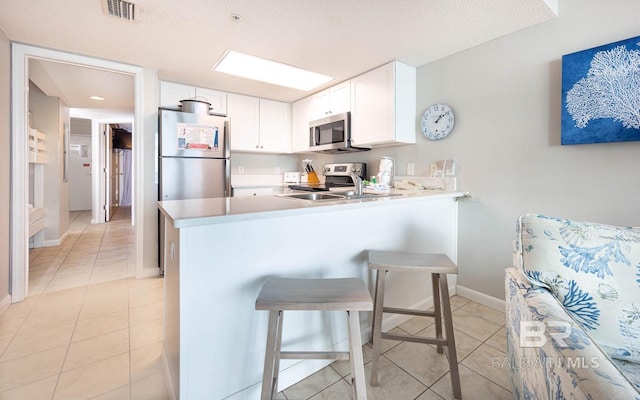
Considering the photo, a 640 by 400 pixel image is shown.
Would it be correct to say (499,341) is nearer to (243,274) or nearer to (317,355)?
(317,355)

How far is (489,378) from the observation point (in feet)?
4.84

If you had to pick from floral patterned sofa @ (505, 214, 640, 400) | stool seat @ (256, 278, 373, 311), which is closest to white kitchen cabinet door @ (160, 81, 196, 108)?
stool seat @ (256, 278, 373, 311)

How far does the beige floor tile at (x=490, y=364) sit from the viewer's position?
4.83 ft

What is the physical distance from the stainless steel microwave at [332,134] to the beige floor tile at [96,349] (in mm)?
2567

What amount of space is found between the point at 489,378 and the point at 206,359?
4.65 feet

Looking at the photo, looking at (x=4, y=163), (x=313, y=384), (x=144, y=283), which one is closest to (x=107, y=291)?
(x=144, y=283)

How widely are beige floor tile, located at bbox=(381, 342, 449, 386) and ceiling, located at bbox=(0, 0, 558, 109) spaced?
6.99 feet

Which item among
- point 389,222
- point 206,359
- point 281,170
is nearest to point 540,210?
point 389,222

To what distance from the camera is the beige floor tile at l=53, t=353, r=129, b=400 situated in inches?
53.5

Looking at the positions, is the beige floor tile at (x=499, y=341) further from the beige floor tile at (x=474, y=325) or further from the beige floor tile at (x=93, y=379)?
the beige floor tile at (x=93, y=379)

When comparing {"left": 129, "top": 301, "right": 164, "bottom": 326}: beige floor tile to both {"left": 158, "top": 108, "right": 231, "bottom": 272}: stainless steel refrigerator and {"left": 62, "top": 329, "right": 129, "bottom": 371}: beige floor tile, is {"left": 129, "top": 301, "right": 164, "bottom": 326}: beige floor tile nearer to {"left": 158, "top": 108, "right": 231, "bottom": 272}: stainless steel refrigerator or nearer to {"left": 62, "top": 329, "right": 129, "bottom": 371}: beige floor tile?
{"left": 62, "top": 329, "right": 129, "bottom": 371}: beige floor tile

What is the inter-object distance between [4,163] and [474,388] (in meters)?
3.54

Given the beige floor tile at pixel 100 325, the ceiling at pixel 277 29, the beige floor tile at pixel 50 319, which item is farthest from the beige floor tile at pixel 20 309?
the ceiling at pixel 277 29

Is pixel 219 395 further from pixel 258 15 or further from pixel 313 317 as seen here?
pixel 258 15
